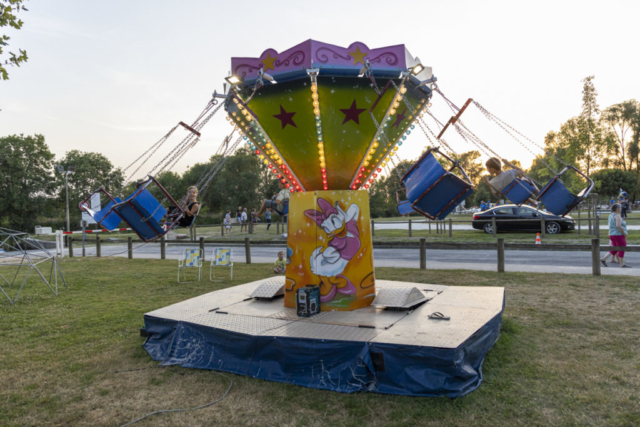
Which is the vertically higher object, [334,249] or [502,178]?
[502,178]

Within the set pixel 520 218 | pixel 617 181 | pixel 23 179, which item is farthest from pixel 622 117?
pixel 23 179

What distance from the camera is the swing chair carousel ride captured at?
14.4 feet

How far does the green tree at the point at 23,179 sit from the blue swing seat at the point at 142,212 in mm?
48824

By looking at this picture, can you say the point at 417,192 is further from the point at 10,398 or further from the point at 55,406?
the point at 10,398

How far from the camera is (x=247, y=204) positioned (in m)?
53.7

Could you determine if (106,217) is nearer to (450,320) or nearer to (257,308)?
(257,308)

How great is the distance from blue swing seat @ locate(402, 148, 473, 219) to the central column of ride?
77 cm

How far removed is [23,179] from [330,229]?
A: 5291cm

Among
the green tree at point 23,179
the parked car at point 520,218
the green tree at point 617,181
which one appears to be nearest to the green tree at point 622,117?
the green tree at point 617,181

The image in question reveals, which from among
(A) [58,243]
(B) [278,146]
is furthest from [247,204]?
(B) [278,146]

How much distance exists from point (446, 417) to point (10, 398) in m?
4.11

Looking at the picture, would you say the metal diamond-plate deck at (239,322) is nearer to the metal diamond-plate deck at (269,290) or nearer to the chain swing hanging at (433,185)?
the metal diamond-plate deck at (269,290)

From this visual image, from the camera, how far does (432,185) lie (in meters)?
5.70

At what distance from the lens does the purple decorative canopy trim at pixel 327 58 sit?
5.17 meters
